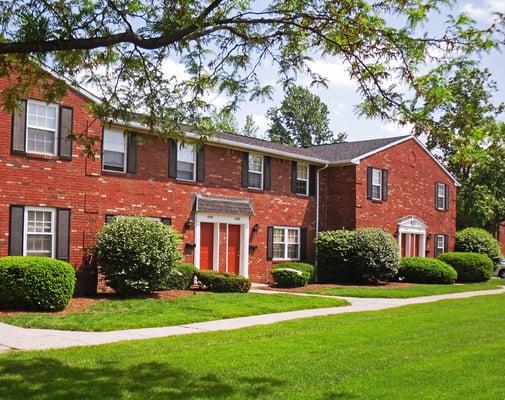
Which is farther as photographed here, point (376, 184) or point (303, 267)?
point (376, 184)

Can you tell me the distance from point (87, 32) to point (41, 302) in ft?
26.6

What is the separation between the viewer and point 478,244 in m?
34.4

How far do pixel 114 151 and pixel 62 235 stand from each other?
3297mm

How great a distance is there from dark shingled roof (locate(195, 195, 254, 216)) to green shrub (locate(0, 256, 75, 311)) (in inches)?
305

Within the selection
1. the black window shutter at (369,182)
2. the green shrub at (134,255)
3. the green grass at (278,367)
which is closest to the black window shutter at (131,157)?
the green shrub at (134,255)

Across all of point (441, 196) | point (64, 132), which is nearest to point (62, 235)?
point (64, 132)

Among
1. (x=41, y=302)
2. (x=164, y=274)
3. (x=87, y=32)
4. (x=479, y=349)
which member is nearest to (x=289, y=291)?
(x=164, y=274)

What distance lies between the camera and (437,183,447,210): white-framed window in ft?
110

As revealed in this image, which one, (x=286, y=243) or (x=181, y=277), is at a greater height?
(x=286, y=243)

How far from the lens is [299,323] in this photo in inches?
523

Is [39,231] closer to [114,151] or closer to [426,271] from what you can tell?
[114,151]

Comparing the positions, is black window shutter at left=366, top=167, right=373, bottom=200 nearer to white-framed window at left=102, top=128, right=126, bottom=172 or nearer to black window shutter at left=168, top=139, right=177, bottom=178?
black window shutter at left=168, top=139, right=177, bottom=178

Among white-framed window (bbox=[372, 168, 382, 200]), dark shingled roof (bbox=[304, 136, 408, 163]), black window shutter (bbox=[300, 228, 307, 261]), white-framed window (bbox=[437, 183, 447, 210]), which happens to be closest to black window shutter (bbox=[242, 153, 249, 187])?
black window shutter (bbox=[300, 228, 307, 261])

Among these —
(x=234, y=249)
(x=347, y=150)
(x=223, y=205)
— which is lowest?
(x=234, y=249)
